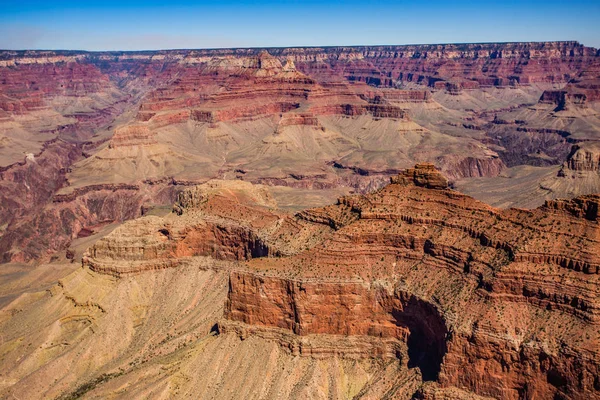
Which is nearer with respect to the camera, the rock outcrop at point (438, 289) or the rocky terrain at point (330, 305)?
the rock outcrop at point (438, 289)

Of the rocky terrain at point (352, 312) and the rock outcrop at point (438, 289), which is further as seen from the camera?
the rocky terrain at point (352, 312)

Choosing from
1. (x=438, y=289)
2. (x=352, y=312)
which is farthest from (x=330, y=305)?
(x=438, y=289)

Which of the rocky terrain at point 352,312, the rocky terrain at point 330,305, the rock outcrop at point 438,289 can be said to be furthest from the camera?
the rocky terrain at point 330,305

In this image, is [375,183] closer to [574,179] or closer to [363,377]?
[574,179]

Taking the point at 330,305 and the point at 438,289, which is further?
the point at 330,305

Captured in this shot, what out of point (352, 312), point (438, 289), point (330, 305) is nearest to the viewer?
point (438, 289)

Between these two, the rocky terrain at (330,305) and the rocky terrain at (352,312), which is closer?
the rocky terrain at (352,312)

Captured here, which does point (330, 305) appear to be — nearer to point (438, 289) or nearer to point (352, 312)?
point (352, 312)

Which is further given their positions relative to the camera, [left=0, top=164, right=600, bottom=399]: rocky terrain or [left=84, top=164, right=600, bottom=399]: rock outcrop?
[left=0, top=164, right=600, bottom=399]: rocky terrain

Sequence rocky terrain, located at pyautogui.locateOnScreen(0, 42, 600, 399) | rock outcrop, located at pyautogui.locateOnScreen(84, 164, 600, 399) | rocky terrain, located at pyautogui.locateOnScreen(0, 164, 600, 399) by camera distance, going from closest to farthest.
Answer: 1. rock outcrop, located at pyautogui.locateOnScreen(84, 164, 600, 399)
2. rocky terrain, located at pyautogui.locateOnScreen(0, 164, 600, 399)
3. rocky terrain, located at pyautogui.locateOnScreen(0, 42, 600, 399)

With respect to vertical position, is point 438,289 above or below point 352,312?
above

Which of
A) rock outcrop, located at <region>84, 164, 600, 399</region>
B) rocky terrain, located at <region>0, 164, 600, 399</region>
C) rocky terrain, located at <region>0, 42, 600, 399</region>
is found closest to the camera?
rock outcrop, located at <region>84, 164, 600, 399</region>

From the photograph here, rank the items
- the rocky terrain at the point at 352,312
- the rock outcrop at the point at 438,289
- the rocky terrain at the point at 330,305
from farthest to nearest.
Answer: the rocky terrain at the point at 330,305 < the rocky terrain at the point at 352,312 < the rock outcrop at the point at 438,289
